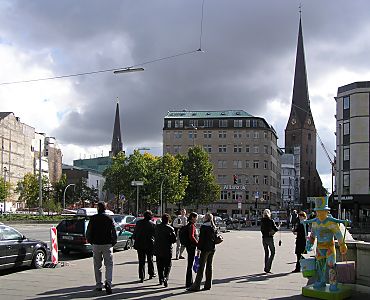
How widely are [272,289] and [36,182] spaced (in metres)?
82.9

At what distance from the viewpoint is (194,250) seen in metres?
12.1

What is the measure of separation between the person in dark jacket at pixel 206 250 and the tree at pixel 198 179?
71.7m

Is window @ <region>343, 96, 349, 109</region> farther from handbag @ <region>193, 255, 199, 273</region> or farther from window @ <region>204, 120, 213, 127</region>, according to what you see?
handbag @ <region>193, 255, 199, 273</region>

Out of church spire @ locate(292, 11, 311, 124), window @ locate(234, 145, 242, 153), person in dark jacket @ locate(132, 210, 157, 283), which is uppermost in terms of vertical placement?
church spire @ locate(292, 11, 311, 124)

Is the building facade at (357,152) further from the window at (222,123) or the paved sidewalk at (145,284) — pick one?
the paved sidewalk at (145,284)

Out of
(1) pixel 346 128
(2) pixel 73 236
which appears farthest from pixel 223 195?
(2) pixel 73 236

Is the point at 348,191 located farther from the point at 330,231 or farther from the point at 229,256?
the point at 330,231

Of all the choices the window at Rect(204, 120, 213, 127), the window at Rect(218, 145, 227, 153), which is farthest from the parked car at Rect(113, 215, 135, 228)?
the window at Rect(204, 120, 213, 127)

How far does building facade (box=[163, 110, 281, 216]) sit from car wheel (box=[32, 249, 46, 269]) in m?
96.5

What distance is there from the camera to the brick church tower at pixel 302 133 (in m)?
142

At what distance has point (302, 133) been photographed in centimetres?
14488

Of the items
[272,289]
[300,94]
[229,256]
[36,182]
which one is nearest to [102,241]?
[272,289]

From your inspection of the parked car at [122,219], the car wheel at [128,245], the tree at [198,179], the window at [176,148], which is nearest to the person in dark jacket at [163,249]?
the car wheel at [128,245]

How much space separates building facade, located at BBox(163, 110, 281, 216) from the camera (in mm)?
111625
